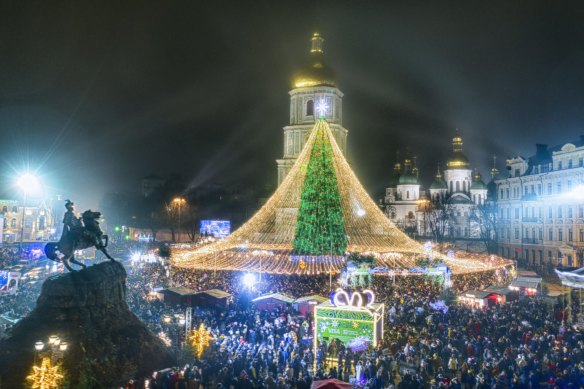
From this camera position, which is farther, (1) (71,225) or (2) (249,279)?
(2) (249,279)

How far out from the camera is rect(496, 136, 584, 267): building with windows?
43.9 meters

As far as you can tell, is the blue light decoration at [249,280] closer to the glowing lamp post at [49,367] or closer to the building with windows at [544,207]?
the glowing lamp post at [49,367]

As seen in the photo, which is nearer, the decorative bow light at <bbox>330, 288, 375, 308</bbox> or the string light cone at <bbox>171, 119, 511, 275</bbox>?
the decorative bow light at <bbox>330, 288, 375, 308</bbox>

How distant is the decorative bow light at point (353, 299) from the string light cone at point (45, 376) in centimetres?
880

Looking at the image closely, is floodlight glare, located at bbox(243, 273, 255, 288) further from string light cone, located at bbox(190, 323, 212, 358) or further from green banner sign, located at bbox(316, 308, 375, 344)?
green banner sign, located at bbox(316, 308, 375, 344)

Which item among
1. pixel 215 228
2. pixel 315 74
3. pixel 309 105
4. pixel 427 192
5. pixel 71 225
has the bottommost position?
pixel 71 225

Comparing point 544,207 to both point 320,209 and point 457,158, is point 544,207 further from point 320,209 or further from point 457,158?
point 457,158

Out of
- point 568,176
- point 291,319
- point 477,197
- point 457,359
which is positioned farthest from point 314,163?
point 477,197

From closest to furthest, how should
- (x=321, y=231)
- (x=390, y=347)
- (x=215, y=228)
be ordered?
(x=390, y=347) < (x=321, y=231) < (x=215, y=228)

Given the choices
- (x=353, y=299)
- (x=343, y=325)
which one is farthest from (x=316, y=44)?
(x=343, y=325)

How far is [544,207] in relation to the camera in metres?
48.6

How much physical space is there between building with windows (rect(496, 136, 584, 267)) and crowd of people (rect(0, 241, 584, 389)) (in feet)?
73.9

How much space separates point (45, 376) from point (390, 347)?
1038cm

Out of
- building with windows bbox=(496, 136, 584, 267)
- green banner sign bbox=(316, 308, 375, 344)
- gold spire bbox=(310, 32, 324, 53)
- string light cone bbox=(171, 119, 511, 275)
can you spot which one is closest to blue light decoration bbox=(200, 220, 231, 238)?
gold spire bbox=(310, 32, 324, 53)
